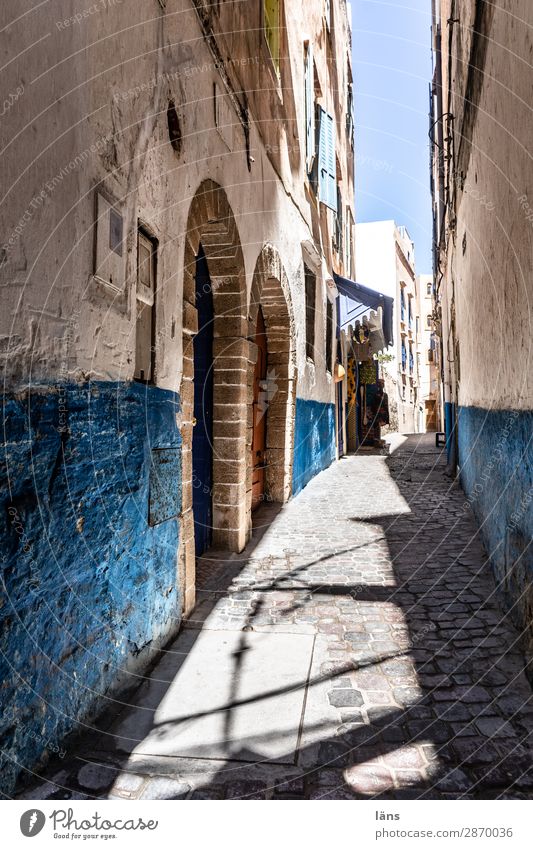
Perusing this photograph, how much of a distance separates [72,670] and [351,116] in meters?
16.8

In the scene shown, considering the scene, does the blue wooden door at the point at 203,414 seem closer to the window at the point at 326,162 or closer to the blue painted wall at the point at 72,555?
the blue painted wall at the point at 72,555

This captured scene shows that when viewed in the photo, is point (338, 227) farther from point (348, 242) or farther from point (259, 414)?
point (259, 414)

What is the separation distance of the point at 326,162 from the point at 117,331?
8.69 metres

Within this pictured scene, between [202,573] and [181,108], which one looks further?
[202,573]

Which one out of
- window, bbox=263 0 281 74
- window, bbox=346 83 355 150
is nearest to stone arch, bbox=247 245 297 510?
window, bbox=263 0 281 74

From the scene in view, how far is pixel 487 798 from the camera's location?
1.99 metres

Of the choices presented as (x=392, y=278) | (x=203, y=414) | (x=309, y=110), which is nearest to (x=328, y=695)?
(x=203, y=414)

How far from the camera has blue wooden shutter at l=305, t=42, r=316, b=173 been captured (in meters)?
8.98

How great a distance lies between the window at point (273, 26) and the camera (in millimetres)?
6287

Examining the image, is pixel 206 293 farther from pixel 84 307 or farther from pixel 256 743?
pixel 256 743

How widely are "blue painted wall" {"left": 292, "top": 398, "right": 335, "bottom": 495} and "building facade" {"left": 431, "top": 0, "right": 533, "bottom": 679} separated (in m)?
2.81

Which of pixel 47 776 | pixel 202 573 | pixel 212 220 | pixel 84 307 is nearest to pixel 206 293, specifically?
pixel 212 220

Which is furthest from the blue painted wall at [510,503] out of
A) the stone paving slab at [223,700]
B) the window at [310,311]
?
the window at [310,311]

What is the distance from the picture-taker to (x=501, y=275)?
396 cm
